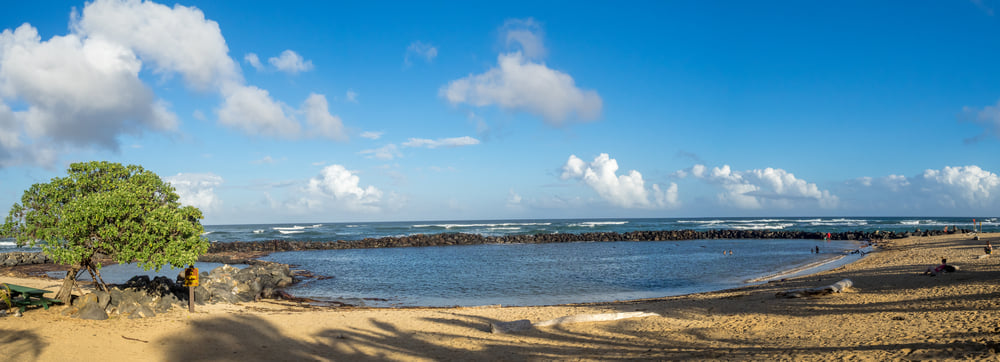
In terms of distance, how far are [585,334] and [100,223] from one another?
11482mm

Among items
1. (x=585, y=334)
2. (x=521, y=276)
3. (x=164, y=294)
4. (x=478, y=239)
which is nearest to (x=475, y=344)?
(x=585, y=334)

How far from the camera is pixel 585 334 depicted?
37.3 feet

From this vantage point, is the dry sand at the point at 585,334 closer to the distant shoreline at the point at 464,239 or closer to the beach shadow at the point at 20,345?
the beach shadow at the point at 20,345

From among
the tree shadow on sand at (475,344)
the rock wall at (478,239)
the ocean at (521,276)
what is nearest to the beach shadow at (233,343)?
the tree shadow on sand at (475,344)

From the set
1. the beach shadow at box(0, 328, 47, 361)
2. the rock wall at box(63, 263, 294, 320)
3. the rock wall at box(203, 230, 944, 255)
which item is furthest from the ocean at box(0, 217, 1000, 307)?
the rock wall at box(203, 230, 944, 255)

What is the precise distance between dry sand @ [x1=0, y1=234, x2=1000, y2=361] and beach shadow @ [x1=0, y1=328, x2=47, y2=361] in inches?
0.8

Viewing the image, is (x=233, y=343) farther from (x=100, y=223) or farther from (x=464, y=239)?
(x=464, y=239)

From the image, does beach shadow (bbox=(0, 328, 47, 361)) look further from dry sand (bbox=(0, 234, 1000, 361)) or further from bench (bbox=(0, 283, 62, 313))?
bench (bbox=(0, 283, 62, 313))

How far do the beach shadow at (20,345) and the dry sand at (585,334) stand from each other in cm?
2

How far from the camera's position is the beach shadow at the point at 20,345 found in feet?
30.2

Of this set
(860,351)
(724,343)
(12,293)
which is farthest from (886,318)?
(12,293)

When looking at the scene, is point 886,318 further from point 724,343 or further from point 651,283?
point 651,283

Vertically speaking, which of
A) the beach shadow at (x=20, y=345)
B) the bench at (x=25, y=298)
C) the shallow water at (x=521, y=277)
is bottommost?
the shallow water at (x=521, y=277)

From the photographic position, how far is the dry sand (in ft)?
29.8
